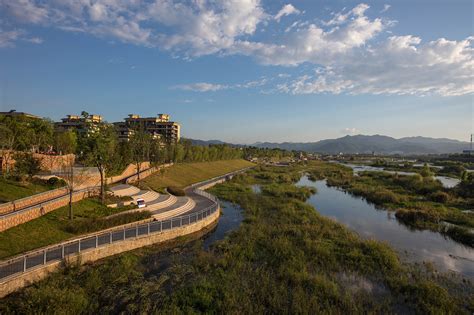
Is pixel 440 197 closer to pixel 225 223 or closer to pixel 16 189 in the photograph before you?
pixel 225 223

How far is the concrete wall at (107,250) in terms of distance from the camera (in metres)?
13.1

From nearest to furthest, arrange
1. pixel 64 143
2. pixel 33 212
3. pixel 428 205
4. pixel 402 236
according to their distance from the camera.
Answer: pixel 33 212
pixel 402 236
pixel 428 205
pixel 64 143

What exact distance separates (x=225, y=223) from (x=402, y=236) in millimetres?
17247

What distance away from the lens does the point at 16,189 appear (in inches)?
945

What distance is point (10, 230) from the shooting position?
17234mm

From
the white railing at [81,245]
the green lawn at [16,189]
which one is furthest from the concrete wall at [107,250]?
the green lawn at [16,189]

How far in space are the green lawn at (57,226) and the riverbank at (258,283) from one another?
148 inches

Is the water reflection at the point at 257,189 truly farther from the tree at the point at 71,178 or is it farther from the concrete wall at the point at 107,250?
the tree at the point at 71,178

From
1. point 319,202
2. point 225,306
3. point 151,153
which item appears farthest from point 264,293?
point 151,153

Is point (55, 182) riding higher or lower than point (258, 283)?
higher

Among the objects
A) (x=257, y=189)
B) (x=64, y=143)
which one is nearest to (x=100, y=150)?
(x=257, y=189)

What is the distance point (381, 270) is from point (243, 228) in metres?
11.6

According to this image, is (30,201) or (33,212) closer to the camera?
(33,212)

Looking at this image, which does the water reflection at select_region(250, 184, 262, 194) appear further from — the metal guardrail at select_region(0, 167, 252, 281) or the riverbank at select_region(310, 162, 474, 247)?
the metal guardrail at select_region(0, 167, 252, 281)
